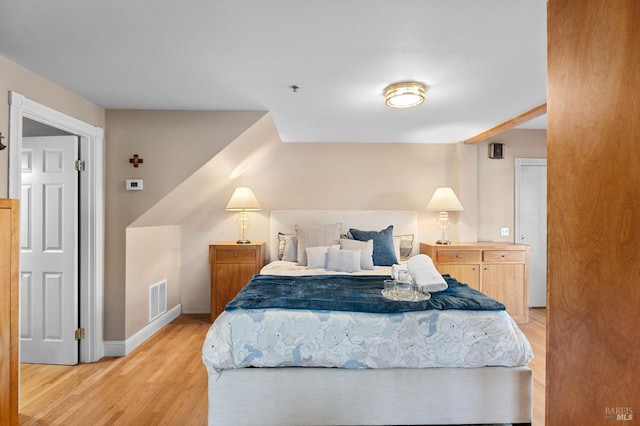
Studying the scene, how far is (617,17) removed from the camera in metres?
0.78

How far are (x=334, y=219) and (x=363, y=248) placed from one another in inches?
35.3

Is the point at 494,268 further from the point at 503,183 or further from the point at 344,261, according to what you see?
the point at 344,261

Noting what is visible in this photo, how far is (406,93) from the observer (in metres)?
2.45

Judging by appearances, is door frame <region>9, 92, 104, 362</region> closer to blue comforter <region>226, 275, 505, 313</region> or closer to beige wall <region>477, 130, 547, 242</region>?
blue comforter <region>226, 275, 505, 313</region>

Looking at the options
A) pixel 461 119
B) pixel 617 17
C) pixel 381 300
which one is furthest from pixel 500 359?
pixel 461 119

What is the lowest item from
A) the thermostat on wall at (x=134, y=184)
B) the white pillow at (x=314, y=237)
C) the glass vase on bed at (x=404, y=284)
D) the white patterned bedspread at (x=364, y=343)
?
the white patterned bedspread at (x=364, y=343)

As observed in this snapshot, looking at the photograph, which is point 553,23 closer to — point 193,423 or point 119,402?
point 193,423

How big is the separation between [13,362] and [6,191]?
103cm

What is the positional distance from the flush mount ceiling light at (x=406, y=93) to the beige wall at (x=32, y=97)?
8.12 ft

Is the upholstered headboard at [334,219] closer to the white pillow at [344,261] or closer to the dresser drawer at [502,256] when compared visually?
the dresser drawer at [502,256]

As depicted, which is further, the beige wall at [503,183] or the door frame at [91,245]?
the beige wall at [503,183]

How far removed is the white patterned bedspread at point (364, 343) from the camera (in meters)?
1.95

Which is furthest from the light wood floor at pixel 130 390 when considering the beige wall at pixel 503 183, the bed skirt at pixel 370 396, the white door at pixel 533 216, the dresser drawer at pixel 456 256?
the beige wall at pixel 503 183

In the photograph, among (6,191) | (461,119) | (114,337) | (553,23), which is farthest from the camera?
(461,119)
